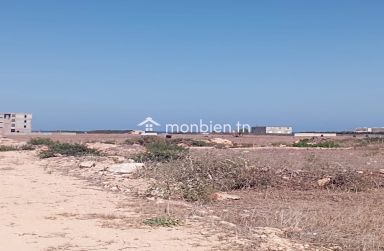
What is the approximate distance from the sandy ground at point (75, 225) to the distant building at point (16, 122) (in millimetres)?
49496

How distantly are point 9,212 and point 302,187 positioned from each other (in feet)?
22.1

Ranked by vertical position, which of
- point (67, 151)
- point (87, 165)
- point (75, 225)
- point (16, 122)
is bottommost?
point (75, 225)

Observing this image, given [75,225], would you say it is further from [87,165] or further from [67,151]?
[67,151]

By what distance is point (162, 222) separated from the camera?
758 centimetres

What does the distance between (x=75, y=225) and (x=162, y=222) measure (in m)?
1.30

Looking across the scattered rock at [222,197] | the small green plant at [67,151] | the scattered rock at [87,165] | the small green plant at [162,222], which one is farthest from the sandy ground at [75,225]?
the small green plant at [67,151]

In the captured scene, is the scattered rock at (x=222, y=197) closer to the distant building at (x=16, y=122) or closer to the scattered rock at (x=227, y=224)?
the scattered rock at (x=227, y=224)

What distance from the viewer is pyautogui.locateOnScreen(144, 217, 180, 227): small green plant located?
7508 millimetres

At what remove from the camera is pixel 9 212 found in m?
8.62

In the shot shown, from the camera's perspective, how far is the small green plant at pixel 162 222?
7.51 metres

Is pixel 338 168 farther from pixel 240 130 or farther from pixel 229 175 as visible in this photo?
pixel 240 130

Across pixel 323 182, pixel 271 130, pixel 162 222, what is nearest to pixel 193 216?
pixel 162 222

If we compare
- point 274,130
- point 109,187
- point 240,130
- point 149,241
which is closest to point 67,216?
point 149,241

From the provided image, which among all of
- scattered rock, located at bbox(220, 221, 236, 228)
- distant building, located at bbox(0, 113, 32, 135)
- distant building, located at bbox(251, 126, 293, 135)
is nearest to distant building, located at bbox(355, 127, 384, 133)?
distant building, located at bbox(251, 126, 293, 135)
